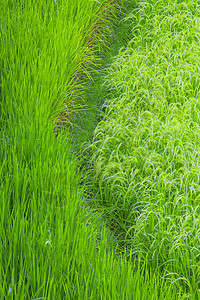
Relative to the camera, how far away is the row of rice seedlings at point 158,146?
212cm

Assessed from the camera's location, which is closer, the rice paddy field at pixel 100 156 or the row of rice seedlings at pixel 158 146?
the rice paddy field at pixel 100 156

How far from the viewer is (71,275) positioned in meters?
1.43

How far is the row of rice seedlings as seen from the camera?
2115 mm

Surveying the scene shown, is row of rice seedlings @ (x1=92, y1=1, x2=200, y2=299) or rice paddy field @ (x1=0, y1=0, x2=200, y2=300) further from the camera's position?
row of rice seedlings @ (x1=92, y1=1, x2=200, y2=299)

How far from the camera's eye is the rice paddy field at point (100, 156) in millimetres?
1493

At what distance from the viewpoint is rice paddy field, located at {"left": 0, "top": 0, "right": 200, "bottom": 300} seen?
4.90 ft

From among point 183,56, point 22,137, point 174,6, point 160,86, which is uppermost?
point 174,6

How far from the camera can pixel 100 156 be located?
2740mm

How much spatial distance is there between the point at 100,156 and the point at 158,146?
0.44m

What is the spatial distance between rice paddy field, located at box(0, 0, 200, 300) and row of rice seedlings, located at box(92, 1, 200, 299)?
0.5 inches

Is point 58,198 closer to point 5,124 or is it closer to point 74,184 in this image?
point 74,184

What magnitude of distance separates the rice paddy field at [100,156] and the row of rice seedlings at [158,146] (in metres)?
0.01

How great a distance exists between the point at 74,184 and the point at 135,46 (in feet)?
7.73

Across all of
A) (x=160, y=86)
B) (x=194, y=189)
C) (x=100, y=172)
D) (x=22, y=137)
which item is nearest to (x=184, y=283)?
(x=194, y=189)
